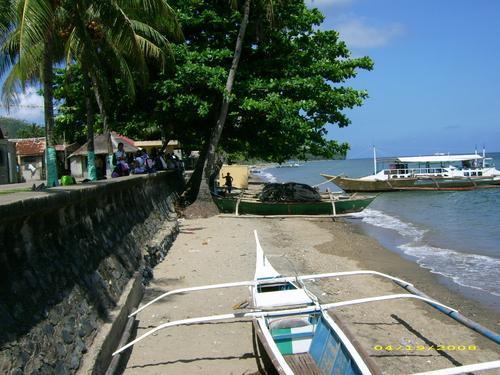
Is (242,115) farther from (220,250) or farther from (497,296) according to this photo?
(497,296)

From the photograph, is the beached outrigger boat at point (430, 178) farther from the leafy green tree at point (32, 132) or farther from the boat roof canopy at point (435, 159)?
the leafy green tree at point (32, 132)

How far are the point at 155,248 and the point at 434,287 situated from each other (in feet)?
20.2

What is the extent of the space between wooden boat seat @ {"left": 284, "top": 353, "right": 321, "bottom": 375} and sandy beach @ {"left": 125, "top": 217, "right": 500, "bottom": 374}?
1.65ft

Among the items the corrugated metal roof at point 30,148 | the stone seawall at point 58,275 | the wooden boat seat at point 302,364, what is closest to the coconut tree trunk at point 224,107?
the stone seawall at point 58,275

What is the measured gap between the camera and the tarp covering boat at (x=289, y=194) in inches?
824

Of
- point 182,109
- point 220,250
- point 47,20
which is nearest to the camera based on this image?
point 47,20

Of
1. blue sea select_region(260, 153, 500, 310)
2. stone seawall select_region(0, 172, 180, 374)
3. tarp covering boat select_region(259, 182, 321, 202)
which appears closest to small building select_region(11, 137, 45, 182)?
tarp covering boat select_region(259, 182, 321, 202)

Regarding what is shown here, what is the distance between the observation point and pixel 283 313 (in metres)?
5.83

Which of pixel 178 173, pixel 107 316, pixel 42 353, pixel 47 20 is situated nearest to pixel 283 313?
pixel 107 316

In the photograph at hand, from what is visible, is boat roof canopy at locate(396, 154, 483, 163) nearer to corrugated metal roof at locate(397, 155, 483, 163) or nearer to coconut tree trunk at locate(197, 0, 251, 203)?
corrugated metal roof at locate(397, 155, 483, 163)

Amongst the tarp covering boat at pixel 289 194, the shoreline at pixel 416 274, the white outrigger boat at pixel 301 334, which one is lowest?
the shoreline at pixel 416 274

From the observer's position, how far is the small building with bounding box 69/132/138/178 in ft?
69.6

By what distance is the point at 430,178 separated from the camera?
40.1 meters

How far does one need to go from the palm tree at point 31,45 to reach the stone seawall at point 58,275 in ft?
10.4
